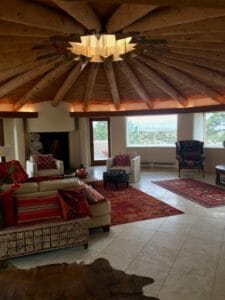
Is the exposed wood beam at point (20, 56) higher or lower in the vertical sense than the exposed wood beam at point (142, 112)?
higher

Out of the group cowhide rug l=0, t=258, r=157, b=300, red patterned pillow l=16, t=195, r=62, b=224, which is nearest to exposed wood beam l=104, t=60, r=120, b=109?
red patterned pillow l=16, t=195, r=62, b=224

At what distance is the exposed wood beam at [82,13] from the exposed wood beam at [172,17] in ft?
1.58

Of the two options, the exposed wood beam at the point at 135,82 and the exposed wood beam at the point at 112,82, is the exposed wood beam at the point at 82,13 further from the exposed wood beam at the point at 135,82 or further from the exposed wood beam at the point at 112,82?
the exposed wood beam at the point at 135,82

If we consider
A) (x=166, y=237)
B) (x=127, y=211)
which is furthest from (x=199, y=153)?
(x=166, y=237)

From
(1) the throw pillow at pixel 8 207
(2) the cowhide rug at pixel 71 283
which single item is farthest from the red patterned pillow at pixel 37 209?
(2) the cowhide rug at pixel 71 283

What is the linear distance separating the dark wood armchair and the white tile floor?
314 cm

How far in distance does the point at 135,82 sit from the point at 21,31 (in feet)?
15.3

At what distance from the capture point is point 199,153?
8.43 metres

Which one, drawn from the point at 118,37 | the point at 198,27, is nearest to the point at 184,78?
the point at 118,37

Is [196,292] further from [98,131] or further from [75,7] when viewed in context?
[98,131]

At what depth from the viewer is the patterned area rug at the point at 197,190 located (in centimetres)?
590

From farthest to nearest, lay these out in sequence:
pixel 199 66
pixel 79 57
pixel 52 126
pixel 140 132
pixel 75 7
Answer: pixel 140 132, pixel 52 126, pixel 199 66, pixel 79 57, pixel 75 7

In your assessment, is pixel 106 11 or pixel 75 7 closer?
pixel 75 7

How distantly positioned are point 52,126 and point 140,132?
11.2 ft
